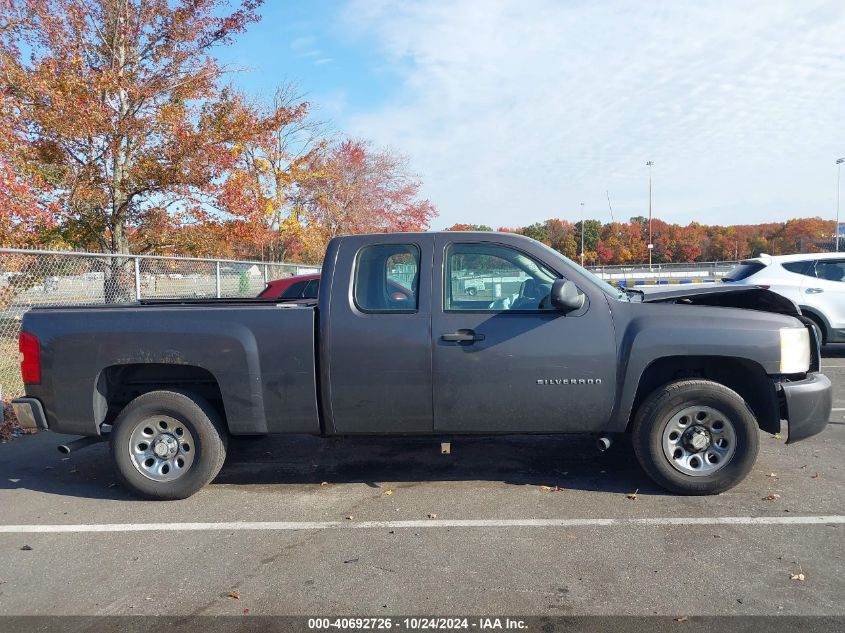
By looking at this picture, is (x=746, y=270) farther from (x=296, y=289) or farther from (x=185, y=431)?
(x=185, y=431)

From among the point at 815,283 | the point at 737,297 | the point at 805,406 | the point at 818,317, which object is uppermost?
Result: the point at 815,283

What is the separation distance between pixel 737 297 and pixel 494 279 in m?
2.15

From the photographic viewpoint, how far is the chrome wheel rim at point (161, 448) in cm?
467

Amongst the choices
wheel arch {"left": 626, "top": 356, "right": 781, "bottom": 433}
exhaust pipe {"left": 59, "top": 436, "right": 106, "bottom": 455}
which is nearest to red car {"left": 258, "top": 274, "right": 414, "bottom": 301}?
exhaust pipe {"left": 59, "top": 436, "right": 106, "bottom": 455}

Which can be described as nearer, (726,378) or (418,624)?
(418,624)

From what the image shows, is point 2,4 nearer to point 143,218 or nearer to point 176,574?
point 143,218

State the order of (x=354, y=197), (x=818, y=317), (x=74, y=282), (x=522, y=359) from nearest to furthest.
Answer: (x=522, y=359) → (x=74, y=282) → (x=818, y=317) → (x=354, y=197)

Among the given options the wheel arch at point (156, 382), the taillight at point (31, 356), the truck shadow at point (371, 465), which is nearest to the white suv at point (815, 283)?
the truck shadow at point (371, 465)

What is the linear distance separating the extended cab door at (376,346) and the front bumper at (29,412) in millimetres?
2152

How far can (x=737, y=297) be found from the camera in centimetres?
514

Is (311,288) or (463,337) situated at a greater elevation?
(311,288)

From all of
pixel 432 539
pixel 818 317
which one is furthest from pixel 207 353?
pixel 818 317

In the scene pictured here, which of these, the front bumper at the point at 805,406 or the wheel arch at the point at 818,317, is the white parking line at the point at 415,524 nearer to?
the front bumper at the point at 805,406

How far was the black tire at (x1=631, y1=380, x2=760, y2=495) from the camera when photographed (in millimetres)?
4430
